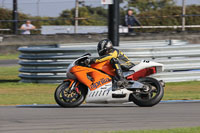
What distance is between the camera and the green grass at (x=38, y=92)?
30.4 ft

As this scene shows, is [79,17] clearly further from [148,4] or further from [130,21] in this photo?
[148,4]

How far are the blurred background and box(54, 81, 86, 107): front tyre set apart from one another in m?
12.5

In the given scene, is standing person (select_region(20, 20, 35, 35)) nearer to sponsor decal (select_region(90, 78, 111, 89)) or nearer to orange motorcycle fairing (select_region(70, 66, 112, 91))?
orange motorcycle fairing (select_region(70, 66, 112, 91))

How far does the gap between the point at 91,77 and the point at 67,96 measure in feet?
1.72

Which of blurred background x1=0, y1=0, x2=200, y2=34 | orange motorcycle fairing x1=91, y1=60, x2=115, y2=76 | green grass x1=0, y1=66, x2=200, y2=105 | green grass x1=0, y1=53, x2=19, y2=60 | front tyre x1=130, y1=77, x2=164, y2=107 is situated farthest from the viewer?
Answer: blurred background x1=0, y1=0, x2=200, y2=34

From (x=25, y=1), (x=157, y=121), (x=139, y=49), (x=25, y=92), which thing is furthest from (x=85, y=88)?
(x=25, y=1)

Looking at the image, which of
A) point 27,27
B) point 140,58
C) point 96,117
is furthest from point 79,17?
point 96,117

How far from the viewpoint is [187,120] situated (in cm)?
669

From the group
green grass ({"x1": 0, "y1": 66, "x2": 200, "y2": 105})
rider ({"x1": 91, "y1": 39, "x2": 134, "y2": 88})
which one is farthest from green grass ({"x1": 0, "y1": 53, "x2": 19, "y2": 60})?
rider ({"x1": 91, "y1": 39, "x2": 134, "y2": 88})

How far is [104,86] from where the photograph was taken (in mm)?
8008

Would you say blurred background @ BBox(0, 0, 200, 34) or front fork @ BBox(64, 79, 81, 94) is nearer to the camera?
front fork @ BBox(64, 79, 81, 94)

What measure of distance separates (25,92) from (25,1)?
34.2 ft

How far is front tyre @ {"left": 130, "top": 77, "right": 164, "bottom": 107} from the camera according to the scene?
7781 mm

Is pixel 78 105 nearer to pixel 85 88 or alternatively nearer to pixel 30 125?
pixel 85 88
